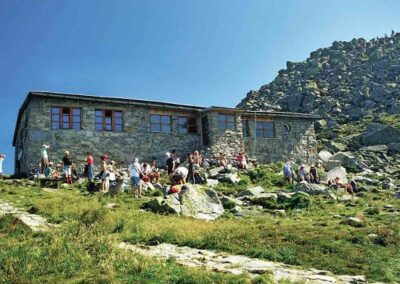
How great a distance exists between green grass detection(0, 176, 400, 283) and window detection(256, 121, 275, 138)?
68.0 feet

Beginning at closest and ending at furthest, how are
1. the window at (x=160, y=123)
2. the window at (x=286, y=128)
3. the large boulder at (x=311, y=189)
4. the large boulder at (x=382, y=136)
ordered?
the large boulder at (x=311, y=189) < the window at (x=160, y=123) < the window at (x=286, y=128) < the large boulder at (x=382, y=136)

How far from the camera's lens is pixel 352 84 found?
78.1 m

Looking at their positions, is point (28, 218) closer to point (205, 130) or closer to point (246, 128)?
point (205, 130)

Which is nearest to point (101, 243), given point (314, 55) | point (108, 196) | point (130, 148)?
point (108, 196)

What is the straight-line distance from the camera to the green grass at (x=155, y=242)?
32.5 feet

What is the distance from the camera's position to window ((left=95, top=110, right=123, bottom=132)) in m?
34.2

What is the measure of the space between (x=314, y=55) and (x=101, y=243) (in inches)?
3757

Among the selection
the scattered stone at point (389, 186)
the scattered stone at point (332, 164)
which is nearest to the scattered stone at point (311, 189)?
the scattered stone at point (389, 186)

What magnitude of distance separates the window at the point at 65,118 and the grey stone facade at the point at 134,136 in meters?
0.27

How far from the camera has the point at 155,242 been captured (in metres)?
13.4

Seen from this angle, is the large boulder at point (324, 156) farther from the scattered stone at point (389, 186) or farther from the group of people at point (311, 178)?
the scattered stone at point (389, 186)

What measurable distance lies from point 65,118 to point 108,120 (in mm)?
2960

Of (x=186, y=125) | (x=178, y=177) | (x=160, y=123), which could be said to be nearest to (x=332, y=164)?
(x=186, y=125)

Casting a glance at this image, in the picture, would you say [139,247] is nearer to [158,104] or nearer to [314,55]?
[158,104]
